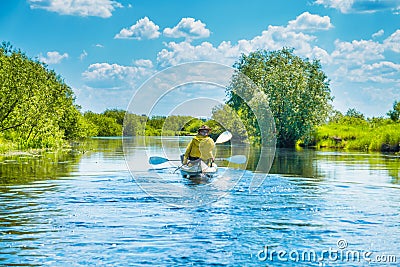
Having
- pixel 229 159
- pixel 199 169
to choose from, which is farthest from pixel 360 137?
pixel 199 169

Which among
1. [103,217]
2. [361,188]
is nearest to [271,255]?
[103,217]

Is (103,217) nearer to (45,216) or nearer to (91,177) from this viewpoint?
(45,216)

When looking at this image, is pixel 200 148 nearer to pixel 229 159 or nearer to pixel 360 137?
pixel 229 159

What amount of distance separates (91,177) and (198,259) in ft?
47.9

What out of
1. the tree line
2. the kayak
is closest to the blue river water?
the kayak

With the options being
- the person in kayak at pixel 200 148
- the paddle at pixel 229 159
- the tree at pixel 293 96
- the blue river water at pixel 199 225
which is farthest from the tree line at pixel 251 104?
the blue river water at pixel 199 225

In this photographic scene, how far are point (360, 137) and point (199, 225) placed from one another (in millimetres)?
46007

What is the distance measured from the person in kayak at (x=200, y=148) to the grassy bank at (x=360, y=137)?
2946cm

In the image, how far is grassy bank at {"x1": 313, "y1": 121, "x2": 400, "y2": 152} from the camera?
1939 inches

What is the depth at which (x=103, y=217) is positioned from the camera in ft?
45.6

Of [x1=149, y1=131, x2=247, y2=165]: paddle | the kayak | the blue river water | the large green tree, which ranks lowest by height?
the blue river water

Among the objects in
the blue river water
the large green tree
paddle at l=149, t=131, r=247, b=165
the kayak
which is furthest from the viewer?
the large green tree

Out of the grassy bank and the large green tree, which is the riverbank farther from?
the large green tree

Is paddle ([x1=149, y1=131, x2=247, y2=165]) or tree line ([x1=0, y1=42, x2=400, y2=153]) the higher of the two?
tree line ([x1=0, y1=42, x2=400, y2=153])
